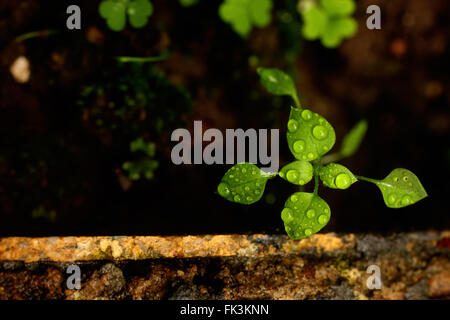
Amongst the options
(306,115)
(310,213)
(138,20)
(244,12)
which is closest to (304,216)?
(310,213)

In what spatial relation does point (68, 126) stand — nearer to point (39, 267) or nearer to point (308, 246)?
point (39, 267)

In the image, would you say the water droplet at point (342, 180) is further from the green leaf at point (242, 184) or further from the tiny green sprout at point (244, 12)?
the tiny green sprout at point (244, 12)

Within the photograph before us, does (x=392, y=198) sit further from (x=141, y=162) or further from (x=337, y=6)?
(x=141, y=162)

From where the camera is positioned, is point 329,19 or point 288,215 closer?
point 288,215

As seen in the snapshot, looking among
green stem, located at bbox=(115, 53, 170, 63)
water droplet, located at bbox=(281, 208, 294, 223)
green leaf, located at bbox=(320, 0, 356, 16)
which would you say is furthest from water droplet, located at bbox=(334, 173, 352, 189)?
green stem, located at bbox=(115, 53, 170, 63)

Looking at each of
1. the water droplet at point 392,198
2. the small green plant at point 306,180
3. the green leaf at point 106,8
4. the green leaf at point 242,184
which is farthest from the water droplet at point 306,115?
the green leaf at point 106,8
